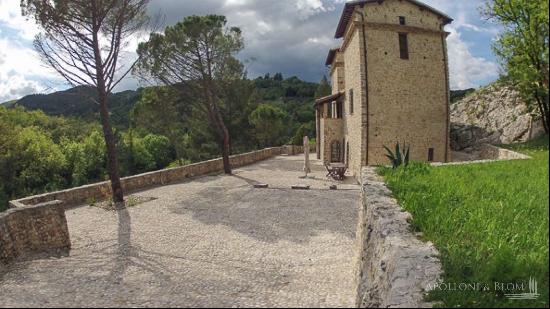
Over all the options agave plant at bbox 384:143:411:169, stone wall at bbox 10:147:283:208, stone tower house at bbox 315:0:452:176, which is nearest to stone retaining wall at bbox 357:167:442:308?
agave plant at bbox 384:143:411:169

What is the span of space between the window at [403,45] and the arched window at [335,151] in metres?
7.56

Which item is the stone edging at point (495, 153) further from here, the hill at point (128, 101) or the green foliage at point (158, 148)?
the hill at point (128, 101)

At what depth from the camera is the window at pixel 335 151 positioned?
2314 cm

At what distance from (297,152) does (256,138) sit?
491 cm

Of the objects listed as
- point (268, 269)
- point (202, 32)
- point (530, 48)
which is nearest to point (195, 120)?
point (202, 32)

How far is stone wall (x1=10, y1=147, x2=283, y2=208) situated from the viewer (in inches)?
445

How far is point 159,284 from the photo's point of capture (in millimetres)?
5500

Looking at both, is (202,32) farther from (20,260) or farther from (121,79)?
(20,260)

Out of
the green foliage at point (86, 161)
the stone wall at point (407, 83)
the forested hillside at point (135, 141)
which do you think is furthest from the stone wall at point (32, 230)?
the green foliage at point (86, 161)

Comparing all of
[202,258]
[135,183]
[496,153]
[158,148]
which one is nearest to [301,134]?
[158,148]

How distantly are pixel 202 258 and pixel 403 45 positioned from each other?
14.9 m

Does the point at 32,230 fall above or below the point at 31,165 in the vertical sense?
below

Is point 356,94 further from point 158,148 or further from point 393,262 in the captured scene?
point 158,148

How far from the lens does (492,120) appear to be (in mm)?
20328
